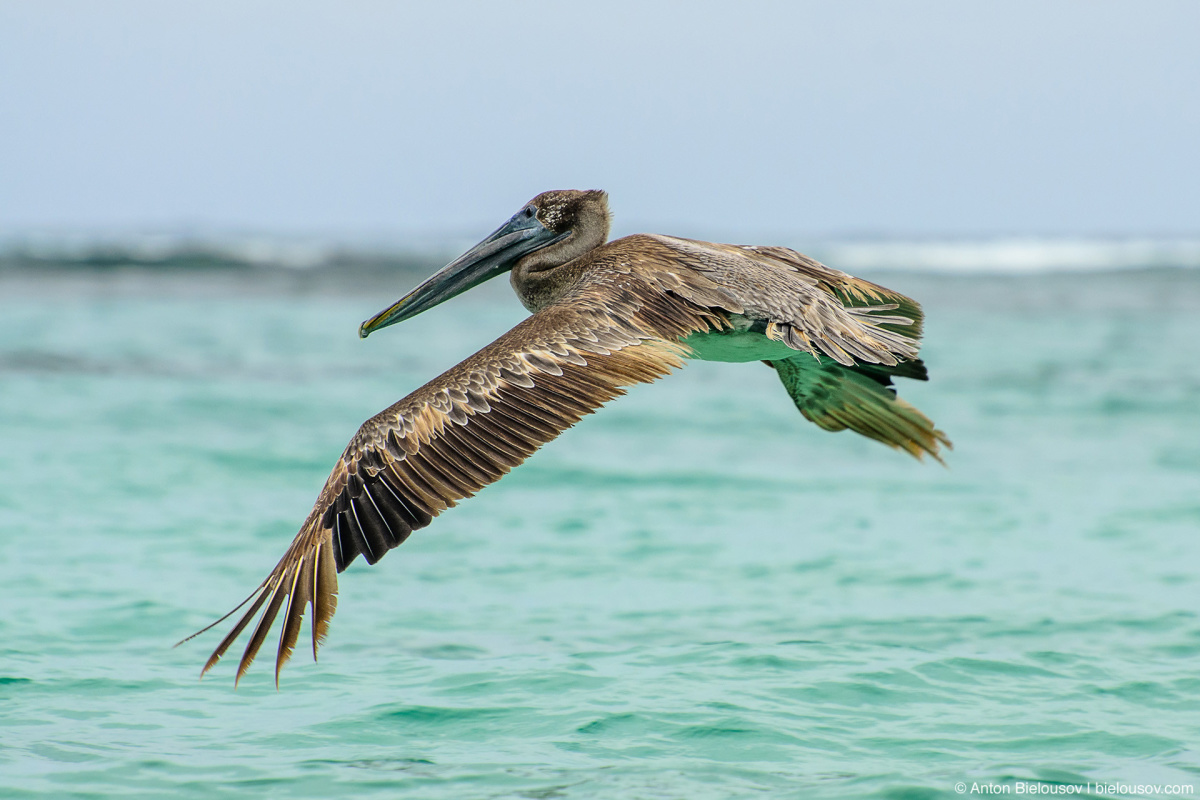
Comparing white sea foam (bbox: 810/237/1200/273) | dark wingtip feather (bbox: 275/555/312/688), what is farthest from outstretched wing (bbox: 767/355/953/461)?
white sea foam (bbox: 810/237/1200/273)

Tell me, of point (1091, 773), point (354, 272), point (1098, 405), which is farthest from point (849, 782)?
point (354, 272)

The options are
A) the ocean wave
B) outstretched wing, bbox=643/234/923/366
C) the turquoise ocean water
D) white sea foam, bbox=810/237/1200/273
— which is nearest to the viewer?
the turquoise ocean water

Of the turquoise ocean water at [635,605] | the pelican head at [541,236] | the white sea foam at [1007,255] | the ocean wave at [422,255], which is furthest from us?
the white sea foam at [1007,255]

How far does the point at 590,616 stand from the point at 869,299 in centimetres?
211

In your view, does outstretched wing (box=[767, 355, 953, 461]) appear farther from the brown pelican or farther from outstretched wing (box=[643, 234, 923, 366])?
outstretched wing (box=[643, 234, 923, 366])

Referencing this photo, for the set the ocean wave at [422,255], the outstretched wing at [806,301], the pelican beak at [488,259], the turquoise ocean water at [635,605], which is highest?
the ocean wave at [422,255]

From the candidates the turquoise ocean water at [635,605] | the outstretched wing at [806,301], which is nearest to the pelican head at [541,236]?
the outstretched wing at [806,301]

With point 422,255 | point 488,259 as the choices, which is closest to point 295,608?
point 488,259

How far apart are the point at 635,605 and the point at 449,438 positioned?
9.61 ft

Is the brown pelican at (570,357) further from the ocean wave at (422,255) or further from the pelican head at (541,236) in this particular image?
the ocean wave at (422,255)

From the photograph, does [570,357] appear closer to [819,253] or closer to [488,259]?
[488,259]

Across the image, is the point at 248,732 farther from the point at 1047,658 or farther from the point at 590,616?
the point at 1047,658

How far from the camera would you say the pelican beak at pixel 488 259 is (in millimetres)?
5273

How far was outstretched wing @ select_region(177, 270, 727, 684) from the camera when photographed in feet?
12.4
